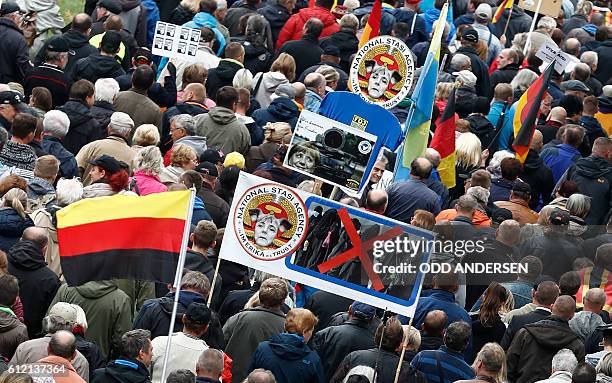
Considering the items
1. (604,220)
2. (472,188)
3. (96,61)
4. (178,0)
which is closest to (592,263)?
(472,188)

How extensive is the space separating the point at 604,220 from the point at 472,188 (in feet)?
7.22

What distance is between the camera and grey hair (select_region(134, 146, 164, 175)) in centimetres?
1445

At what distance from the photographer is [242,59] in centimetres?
1870

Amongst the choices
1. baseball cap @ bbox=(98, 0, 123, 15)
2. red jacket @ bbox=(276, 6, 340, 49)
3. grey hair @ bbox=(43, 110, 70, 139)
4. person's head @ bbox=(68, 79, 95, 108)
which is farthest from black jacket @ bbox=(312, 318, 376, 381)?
red jacket @ bbox=(276, 6, 340, 49)

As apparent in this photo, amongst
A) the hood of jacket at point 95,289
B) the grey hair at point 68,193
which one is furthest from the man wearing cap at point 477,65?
the hood of jacket at point 95,289

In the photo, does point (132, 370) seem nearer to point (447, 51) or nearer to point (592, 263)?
point (592, 263)

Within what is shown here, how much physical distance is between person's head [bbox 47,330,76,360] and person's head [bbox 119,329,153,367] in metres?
0.39

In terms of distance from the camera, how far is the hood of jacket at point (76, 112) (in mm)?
16047

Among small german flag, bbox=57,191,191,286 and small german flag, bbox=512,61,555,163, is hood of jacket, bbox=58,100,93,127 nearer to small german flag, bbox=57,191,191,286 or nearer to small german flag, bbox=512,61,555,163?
small german flag, bbox=512,61,555,163

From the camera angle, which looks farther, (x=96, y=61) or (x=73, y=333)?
(x=96, y=61)

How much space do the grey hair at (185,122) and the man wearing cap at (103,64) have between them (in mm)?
1775

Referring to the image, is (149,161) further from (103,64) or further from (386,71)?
(103,64)

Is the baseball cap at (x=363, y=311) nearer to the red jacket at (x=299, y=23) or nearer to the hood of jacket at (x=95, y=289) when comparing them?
the hood of jacket at (x=95, y=289)

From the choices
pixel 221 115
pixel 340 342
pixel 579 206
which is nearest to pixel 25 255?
pixel 340 342
